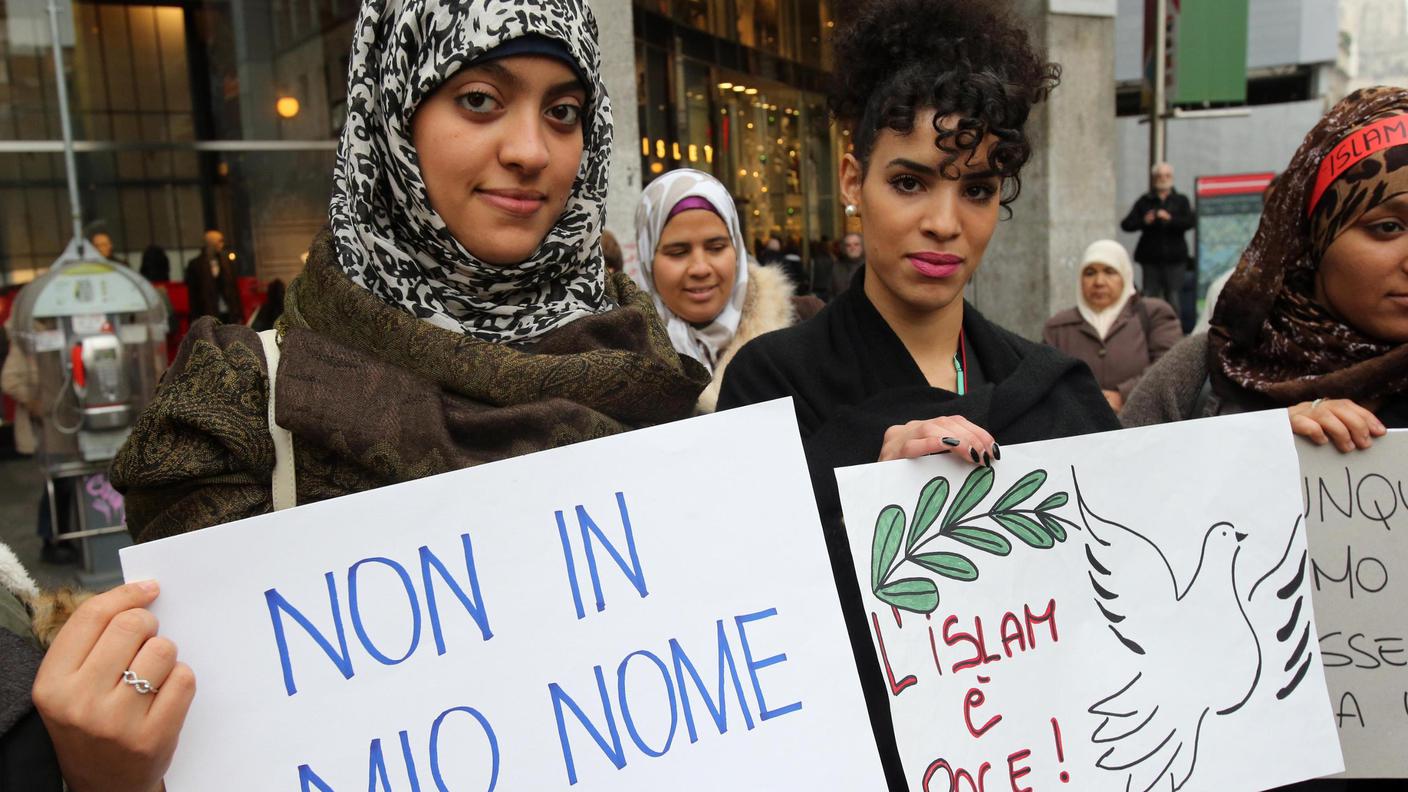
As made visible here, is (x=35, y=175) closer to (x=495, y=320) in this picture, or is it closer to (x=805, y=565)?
(x=495, y=320)

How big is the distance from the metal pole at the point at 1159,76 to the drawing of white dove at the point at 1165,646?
9.85m

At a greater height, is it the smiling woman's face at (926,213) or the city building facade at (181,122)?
the city building facade at (181,122)

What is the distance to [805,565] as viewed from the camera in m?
1.33

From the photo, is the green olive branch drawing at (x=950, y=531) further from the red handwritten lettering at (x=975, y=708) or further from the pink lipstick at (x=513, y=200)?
the pink lipstick at (x=513, y=200)

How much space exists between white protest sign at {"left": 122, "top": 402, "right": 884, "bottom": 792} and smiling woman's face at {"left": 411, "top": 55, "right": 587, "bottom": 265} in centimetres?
39

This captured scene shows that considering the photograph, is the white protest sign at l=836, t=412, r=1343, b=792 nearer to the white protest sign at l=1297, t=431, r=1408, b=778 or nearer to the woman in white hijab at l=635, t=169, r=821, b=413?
the white protest sign at l=1297, t=431, r=1408, b=778

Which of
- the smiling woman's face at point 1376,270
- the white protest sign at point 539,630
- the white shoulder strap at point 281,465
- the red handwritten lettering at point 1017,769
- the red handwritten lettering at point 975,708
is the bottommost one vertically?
the red handwritten lettering at point 1017,769

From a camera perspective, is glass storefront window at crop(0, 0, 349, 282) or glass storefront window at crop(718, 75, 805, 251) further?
glass storefront window at crop(718, 75, 805, 251)

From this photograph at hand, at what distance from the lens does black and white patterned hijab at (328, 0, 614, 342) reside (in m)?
1.40

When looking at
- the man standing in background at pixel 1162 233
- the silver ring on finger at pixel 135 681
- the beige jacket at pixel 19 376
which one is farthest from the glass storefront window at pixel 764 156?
the silver ring on finger at pixel 135 681

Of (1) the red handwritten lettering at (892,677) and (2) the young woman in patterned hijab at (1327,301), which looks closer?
(1) the red handwritten lettering at (892,677)

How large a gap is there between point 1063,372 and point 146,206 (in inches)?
312

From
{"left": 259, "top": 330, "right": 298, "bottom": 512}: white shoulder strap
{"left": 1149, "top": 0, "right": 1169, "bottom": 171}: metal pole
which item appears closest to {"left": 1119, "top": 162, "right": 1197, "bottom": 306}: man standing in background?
{"left": 1149, "top": 0, "right": 1169, "bottom": 171}: metal pole

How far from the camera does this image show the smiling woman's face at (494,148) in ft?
4.67
